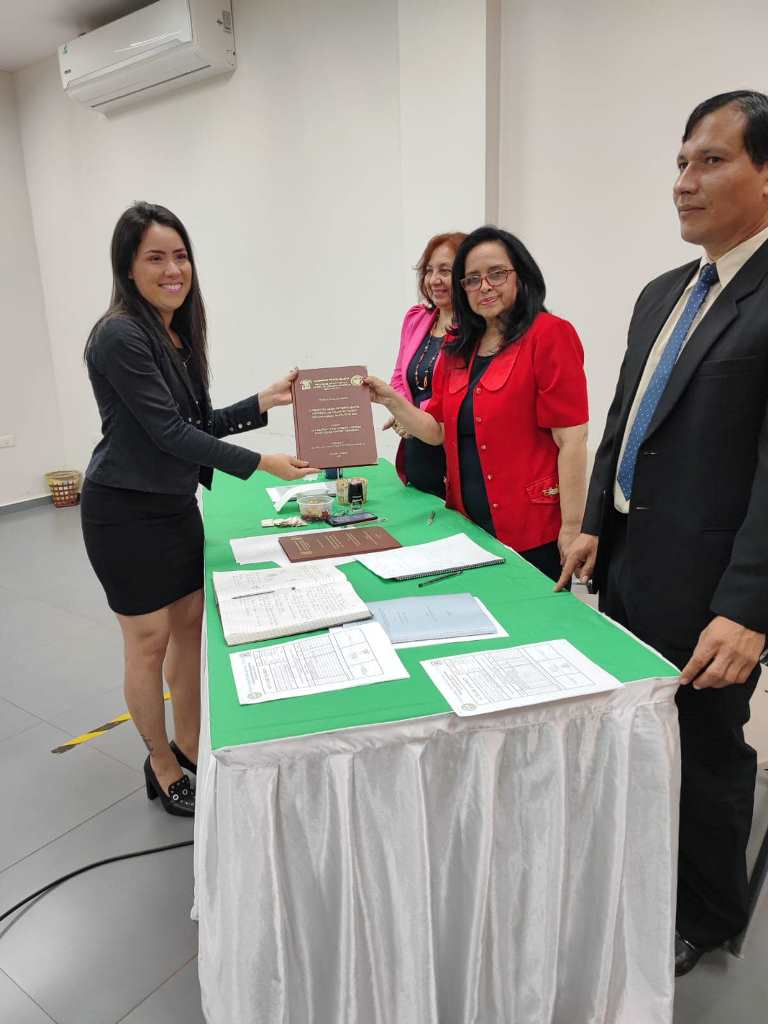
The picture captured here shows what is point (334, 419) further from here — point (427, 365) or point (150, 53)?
point (150, 53)

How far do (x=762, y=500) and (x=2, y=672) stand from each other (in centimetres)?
312

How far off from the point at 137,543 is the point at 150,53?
356cm

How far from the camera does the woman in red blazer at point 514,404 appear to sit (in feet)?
6.11

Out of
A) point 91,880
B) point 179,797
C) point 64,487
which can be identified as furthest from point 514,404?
point 64,487

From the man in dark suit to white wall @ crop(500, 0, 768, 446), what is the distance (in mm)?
1680

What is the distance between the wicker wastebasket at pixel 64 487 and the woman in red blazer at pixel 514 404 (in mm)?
4562

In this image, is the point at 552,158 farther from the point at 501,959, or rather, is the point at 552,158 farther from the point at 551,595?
the point at 501,959

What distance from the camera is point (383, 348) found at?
3.93 meters

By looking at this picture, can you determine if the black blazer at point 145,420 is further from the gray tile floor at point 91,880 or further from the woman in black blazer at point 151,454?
the gray tile floor at point 91,880

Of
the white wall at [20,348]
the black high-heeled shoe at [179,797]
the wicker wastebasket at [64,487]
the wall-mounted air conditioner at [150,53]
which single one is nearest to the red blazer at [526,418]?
the black high-heeled shoe at [179,797]

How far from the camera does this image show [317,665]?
1212mm

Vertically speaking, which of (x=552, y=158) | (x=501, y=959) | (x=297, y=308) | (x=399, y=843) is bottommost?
(x=501, y=959)

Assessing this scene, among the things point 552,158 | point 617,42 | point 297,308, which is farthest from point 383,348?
point 617,42

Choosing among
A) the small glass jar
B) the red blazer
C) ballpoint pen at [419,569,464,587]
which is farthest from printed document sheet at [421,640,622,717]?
the small glass jar
